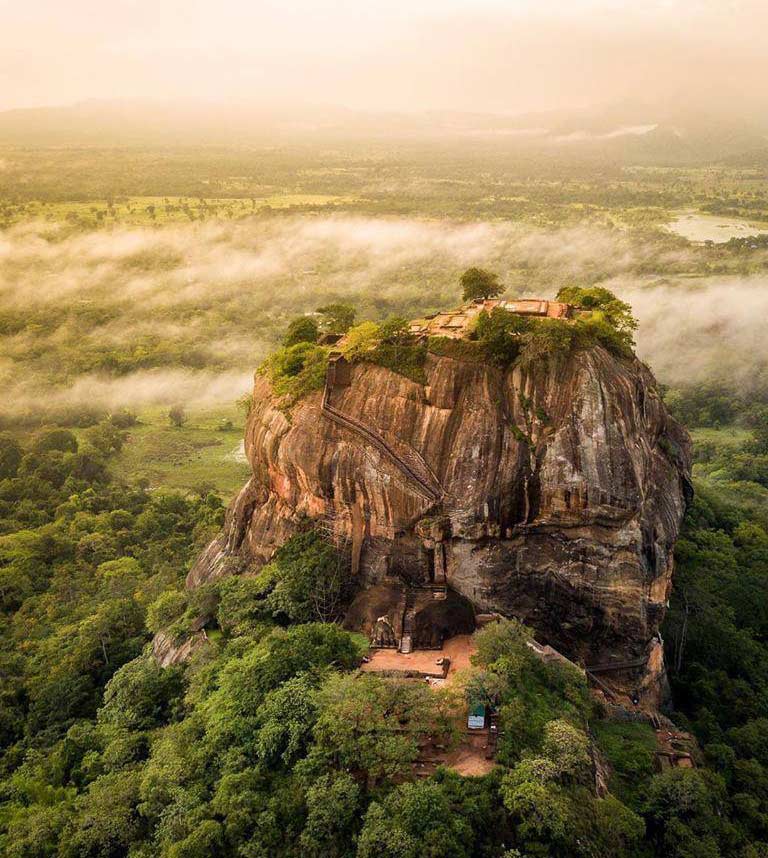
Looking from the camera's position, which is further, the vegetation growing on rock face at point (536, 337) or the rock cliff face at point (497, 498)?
the vegetation growing on rock face at point (536, 337)

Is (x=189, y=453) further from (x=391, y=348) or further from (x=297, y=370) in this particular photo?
(x=391, y=348)

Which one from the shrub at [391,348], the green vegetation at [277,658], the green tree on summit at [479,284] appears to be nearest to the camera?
the green vegetation at [277,658]

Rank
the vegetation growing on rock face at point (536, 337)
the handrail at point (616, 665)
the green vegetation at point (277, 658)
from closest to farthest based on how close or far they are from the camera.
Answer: the green vegetation at point (277, 658)
the vegetation growing on rock face at point (536, 337)
the handrail at point (616, 665)

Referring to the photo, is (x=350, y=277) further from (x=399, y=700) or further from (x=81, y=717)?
(x=399, y=700)

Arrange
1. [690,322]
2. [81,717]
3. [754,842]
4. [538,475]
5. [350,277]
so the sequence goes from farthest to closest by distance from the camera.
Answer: [350,277]
[690,322]
[81,717]
[538,475]
[754,842]

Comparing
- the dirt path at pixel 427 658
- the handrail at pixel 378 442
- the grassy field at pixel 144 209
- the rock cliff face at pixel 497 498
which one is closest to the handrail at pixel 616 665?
the rock cliff face at pixel 497 498

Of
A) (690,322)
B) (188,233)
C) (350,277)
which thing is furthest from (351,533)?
(188,233)

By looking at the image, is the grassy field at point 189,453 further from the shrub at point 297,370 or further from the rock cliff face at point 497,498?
the rock cliff face at point 497,498
